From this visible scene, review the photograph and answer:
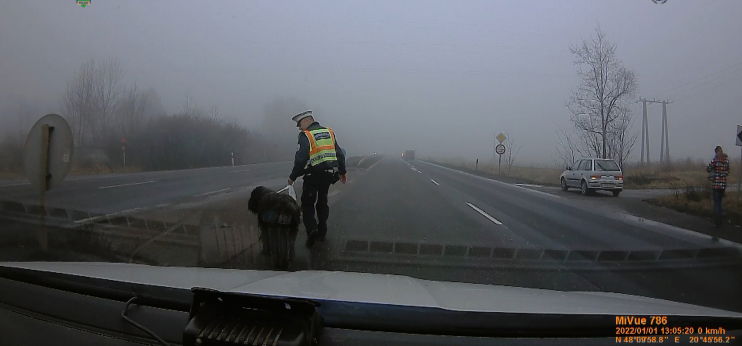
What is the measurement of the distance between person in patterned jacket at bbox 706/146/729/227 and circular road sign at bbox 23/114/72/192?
42.2 ft

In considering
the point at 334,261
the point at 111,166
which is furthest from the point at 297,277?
the point at 111,166

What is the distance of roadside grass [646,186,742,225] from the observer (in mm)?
13137

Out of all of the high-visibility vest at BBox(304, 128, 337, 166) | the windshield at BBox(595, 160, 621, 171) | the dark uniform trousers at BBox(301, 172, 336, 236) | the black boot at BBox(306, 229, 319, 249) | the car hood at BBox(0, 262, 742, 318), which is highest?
the high-visibility vest at BBox(304, 128, 337, 166)

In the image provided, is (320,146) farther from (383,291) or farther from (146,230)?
(383,291)

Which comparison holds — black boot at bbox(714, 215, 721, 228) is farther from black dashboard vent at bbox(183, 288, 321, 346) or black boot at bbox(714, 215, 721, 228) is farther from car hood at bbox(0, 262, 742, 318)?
black dashboard vent at bbox(183, 288, 321, 346)

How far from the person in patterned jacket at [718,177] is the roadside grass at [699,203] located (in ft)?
2.09

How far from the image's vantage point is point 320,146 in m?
6.71

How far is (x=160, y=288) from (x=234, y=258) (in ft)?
10.4

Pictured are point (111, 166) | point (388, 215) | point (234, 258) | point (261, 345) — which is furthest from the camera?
point (111, 166)

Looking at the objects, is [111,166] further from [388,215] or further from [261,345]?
[261,345]

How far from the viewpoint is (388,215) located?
1074 centimetres

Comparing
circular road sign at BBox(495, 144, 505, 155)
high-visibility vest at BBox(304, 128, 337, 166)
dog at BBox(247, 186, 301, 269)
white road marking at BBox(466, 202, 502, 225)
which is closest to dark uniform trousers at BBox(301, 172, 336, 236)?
high-visibility vest at BBox(304, 128, 337, 166)

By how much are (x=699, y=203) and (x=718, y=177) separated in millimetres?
4428

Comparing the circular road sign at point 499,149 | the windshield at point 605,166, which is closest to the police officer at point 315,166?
the windshield at point 605,166
